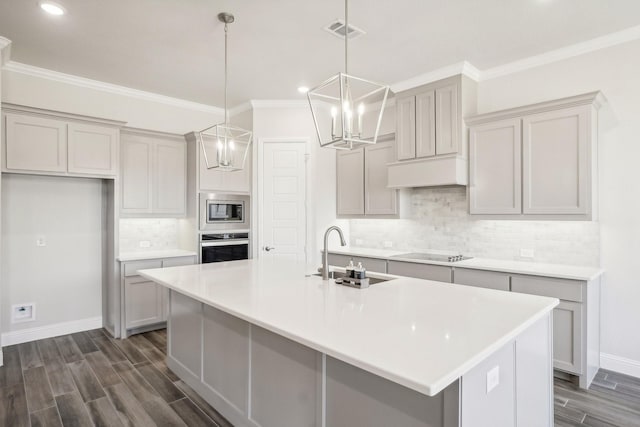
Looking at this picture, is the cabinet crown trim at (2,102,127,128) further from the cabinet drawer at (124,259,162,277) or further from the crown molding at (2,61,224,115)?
the cabinet drawer at (124,259,162,277)

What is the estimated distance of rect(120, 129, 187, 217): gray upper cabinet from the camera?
4.29m

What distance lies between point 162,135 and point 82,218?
52.6 inches

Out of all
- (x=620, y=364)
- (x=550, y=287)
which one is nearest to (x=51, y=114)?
(x=550, y=287)

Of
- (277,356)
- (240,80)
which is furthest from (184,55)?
(277,356)

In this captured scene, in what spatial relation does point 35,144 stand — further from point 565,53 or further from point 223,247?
point 565,53

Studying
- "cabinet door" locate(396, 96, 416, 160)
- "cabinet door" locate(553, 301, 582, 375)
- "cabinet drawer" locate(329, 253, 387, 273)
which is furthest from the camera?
"cabinet drawer" locate(329, 253, 387, 273)

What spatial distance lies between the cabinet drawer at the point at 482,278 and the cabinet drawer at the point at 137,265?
329 cm

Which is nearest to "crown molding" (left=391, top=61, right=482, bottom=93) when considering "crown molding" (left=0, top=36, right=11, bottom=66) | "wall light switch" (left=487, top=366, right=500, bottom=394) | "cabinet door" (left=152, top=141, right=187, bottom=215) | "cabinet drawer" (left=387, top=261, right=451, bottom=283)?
"cabinet drawer" (left=387, top=261, right=451, bottom=283)

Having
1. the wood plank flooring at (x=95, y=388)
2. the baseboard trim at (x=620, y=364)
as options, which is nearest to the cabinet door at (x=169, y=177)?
the wood plank flooring at (x=95, y=388)

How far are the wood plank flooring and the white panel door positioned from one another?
184 centimetres

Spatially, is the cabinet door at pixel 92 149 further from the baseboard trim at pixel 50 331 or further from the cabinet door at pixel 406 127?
the cabinet door at pixel 406 127

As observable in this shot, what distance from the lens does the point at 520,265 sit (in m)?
3.40

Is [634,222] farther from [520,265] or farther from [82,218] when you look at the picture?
[82,218]

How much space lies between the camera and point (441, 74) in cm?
394
